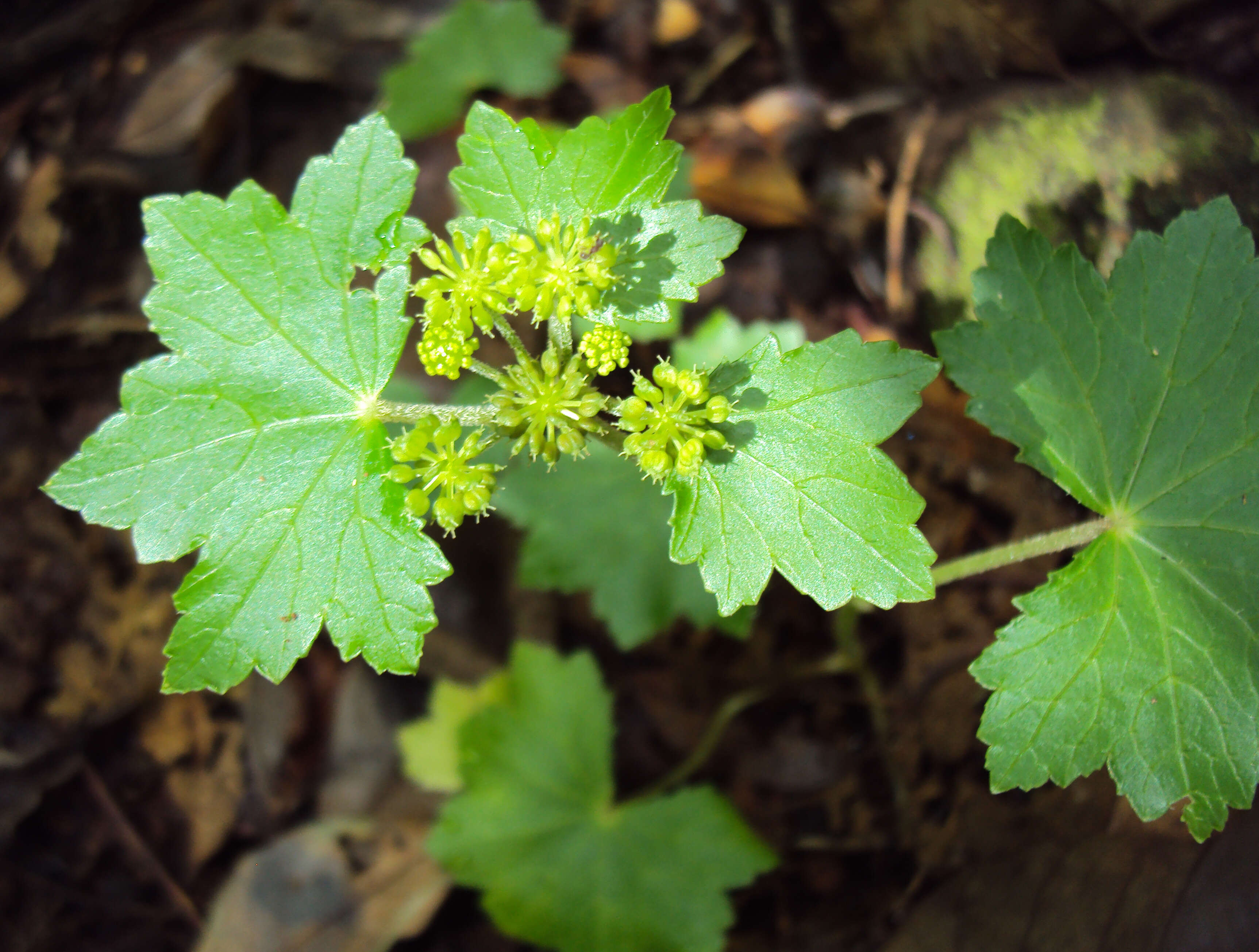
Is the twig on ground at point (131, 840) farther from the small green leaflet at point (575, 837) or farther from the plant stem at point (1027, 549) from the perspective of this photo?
the plant stem at point (1027, 549)

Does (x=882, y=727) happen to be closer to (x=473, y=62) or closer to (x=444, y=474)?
(x=444, y=474)

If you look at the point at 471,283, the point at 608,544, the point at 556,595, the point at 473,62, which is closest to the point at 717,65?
the point at 473,62

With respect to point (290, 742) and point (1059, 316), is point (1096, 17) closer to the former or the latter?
point (1059, 316)

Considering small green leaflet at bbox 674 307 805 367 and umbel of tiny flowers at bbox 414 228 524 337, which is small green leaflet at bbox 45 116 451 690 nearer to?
umbel of tiny flowers at bbox 414 228 524 337

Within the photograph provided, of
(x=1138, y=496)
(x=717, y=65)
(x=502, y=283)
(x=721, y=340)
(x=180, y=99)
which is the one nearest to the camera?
(x=502, y=283)

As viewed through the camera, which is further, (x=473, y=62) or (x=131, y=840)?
(x=473, y=62)

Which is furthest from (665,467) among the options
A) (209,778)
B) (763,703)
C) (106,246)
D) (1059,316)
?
(106,246)

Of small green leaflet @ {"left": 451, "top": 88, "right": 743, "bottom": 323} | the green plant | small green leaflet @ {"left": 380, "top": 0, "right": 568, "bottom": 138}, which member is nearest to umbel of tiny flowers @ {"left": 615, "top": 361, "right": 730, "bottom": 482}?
the green plant
